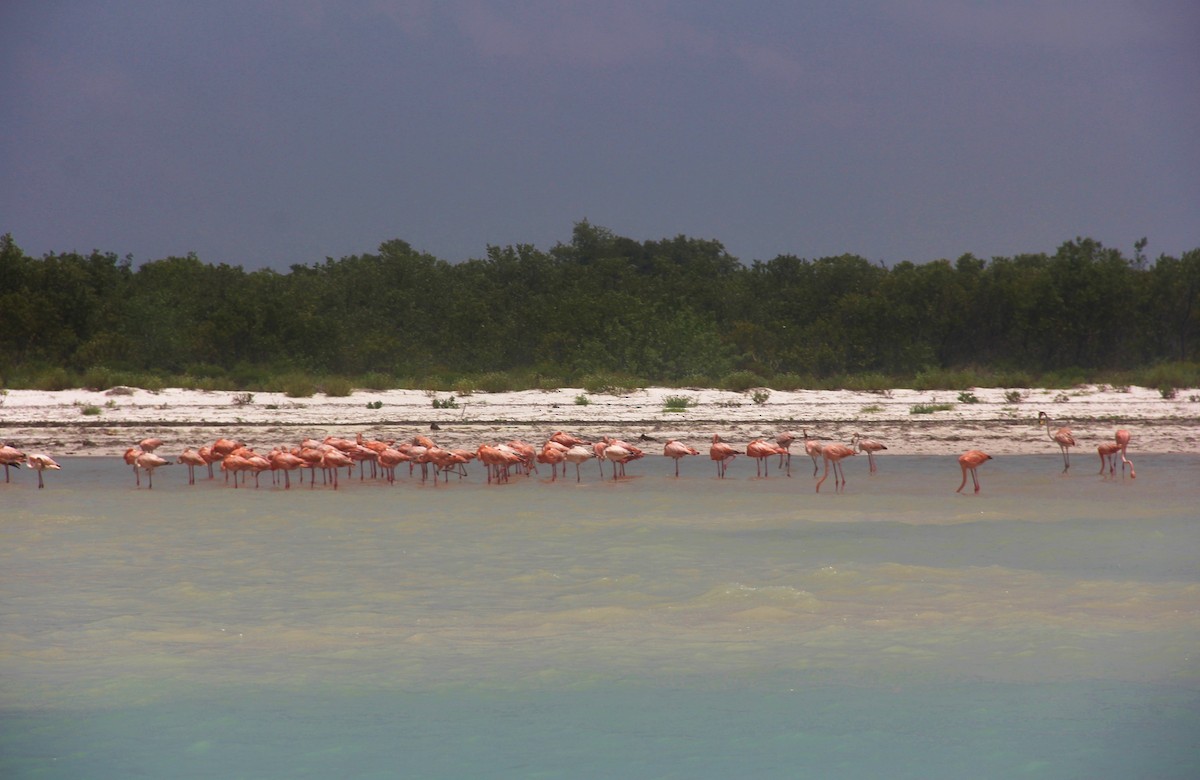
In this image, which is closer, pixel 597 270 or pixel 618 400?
pixel 618 400

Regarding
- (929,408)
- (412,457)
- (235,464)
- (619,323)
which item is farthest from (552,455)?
(619,323)

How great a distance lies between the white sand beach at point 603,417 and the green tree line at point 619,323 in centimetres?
372

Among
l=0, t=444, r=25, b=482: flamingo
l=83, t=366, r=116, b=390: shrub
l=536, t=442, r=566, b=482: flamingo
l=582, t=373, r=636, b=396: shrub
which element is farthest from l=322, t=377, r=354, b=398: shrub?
l=536, t=442, r=566, b=482: flamingo

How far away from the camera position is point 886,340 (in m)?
35.2

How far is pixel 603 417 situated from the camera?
22016 mm

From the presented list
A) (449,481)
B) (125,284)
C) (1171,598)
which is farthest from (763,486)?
(125,284)

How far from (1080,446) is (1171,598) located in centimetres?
1093

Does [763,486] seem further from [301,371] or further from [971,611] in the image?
[301,371]

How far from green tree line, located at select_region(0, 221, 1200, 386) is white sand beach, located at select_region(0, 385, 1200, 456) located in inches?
146

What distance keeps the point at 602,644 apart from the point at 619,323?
1085 inches

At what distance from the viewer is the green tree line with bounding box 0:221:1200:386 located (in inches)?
1222

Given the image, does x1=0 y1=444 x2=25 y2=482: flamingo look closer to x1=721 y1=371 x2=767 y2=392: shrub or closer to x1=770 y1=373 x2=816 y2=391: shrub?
x1=721 y1=371 x2=767 y2=392: shrub

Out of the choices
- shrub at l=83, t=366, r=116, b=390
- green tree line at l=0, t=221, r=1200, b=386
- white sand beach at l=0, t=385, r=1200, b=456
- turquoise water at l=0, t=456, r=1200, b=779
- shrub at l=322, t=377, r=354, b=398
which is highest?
green tree line at l=0, t=221, r=1200, b=386

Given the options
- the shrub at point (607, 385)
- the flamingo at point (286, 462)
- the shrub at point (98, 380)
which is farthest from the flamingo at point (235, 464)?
the shrub at point (98, 380)
